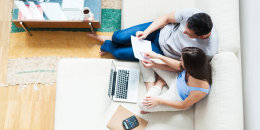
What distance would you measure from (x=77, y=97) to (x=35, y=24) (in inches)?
37.9

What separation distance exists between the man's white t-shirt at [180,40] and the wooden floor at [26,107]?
1278 mm

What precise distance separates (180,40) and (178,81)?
1.06 feet

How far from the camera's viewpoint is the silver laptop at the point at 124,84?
181 cm

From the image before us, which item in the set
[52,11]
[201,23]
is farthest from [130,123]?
[52,11]

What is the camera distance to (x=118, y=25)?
237 centimetres

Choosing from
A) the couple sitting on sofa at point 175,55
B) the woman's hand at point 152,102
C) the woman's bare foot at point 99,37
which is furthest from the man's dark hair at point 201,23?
the woman's bare foot at point 99,37

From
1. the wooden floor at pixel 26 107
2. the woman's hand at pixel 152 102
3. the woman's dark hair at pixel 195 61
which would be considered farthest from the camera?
the wooden floor at pixel 26 107

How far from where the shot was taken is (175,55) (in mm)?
1754

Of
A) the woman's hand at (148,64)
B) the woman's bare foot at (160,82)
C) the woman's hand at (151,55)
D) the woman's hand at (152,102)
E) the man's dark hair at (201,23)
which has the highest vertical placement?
the man's dark hair at (201,23)

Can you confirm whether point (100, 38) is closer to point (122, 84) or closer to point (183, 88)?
point (122, 84)

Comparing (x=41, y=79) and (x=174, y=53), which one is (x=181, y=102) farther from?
(x=41, y=79)

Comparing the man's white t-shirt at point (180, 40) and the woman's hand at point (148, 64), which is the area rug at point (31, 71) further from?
the man's white t-shirt at point (180, 40)

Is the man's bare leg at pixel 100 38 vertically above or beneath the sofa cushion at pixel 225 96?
above

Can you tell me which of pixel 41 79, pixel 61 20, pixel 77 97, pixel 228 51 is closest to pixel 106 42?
pixel 61 20
